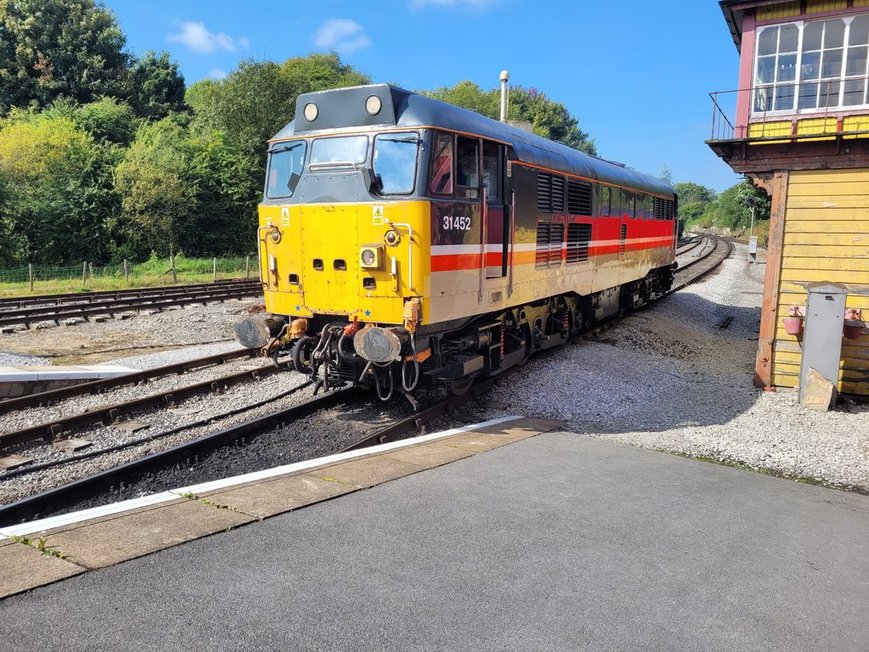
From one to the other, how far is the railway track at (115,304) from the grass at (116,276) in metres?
4.39

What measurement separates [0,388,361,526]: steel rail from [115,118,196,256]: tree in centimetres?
2887

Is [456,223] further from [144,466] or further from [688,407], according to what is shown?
[688,407]

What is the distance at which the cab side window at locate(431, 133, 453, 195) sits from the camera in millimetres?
7652

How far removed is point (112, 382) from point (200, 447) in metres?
3.65

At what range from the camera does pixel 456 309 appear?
324 inches

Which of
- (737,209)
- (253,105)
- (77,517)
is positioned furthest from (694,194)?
(77,517)

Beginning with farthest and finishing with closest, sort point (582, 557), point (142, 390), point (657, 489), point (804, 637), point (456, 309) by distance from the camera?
point (142, 390) < point (456, 309) < point (657, 489) < point (582, 557) < point (804, 637)

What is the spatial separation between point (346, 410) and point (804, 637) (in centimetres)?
640

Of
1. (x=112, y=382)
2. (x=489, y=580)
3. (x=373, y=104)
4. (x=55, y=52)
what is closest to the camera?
(x=489, y=580)

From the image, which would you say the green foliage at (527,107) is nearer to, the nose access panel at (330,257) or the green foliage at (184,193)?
the green foliage at (184,193)

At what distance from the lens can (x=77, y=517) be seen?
4.78 metres

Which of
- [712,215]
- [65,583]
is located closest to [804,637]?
[65,583]

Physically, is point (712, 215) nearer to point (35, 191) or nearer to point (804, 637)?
point (35, 191)

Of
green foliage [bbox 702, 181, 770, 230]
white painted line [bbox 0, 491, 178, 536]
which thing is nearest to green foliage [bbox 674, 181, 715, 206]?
green foliage [bbox 702, 181, 770, 230]
